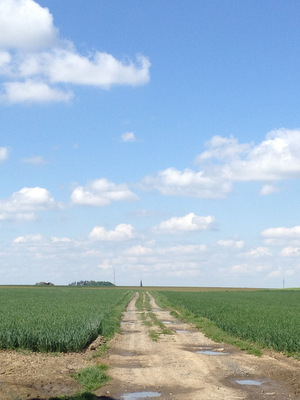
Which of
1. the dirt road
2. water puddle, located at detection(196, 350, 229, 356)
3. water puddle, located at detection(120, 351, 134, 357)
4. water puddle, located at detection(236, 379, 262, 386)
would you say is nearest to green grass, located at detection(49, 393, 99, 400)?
the dirt road

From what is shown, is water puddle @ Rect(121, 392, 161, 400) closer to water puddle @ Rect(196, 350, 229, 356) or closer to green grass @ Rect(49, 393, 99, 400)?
green grass @ Rect(49, 393, 99, 400)

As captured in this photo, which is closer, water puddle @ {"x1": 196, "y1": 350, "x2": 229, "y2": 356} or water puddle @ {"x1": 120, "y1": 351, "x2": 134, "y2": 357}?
water puddle @ {"x1": 120, "y1": 351, "x2": 134, "y2": 357}

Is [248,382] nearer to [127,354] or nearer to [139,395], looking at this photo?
[139,395]

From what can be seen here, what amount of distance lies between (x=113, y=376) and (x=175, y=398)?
3.30m

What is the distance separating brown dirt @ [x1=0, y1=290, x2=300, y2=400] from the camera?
13.7 meters

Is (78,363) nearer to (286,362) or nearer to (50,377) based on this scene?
(50,377)

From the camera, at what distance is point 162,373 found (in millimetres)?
16219

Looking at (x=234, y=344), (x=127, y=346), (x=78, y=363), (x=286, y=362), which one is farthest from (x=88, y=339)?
(x=286, y=362)

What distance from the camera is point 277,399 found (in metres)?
13.2

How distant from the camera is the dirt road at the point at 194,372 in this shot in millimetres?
13758

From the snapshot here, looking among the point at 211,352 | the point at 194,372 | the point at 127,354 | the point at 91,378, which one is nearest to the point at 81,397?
the point at 91,378

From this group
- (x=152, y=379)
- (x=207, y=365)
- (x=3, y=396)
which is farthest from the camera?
(x=207, y=365)

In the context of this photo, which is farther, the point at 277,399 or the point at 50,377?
the point at 50,377

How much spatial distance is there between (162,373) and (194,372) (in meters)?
1.02
